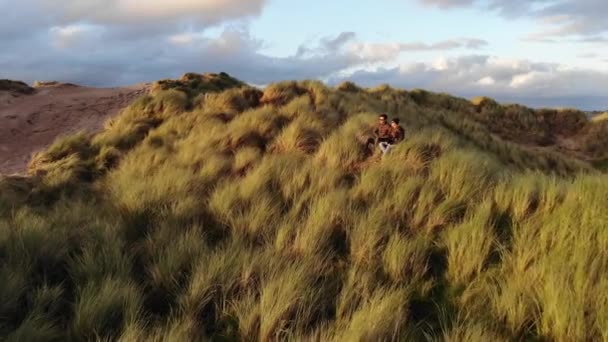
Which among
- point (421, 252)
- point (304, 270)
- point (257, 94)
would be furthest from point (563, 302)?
point (257, 94)

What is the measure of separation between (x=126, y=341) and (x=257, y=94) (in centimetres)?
1453

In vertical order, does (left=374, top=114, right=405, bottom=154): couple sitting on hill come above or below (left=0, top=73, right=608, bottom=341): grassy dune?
above

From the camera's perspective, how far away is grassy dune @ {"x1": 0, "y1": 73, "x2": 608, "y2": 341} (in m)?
3.99

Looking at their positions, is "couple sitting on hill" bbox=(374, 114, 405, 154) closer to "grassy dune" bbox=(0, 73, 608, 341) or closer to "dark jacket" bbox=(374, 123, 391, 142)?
"dark jacket" bbox=(374, 123, 391, 142)

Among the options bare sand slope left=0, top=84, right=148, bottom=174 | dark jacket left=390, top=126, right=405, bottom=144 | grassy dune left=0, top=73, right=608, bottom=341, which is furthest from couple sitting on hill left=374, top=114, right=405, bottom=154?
bare sand slope left=0, top=84, right=148, bottom=174

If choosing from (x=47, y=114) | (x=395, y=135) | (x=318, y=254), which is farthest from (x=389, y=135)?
(x=47, y=114)

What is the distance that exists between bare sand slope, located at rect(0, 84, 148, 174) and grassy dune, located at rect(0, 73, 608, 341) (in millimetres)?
6283

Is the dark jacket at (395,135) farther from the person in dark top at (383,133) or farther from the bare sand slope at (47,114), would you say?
the bare sand slope at (47,114)

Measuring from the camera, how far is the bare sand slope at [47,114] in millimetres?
15516

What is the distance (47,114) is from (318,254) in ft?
56.5

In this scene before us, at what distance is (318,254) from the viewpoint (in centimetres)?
523

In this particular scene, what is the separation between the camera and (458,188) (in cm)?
671

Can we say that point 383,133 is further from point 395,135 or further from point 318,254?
point 318,254

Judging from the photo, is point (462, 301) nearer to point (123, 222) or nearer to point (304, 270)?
point (304, 270)
